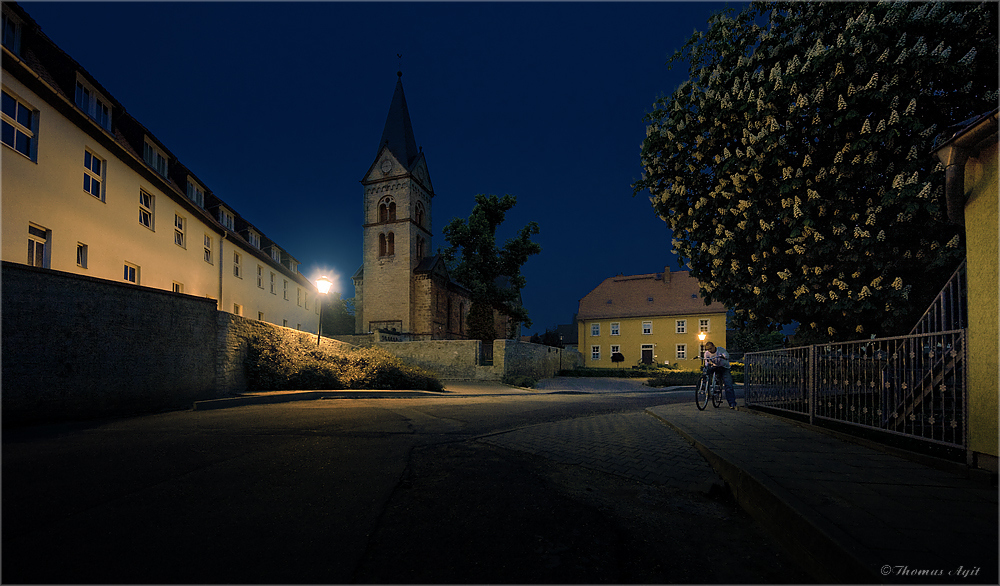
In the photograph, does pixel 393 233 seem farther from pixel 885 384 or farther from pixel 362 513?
pixel 362 513

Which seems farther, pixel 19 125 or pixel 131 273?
pixel 131 273

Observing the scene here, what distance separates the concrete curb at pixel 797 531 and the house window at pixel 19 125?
14135 mm

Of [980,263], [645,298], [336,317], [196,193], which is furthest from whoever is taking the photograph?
[336,317]

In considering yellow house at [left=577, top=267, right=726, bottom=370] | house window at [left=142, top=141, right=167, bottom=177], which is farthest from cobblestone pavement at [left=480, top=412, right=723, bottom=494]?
→ yellow house at [left=577, top=267, right=726, bottom=370]

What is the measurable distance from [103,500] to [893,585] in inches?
201

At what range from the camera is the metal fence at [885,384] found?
4617mm

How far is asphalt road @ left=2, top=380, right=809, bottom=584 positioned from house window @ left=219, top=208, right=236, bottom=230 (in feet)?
59.3

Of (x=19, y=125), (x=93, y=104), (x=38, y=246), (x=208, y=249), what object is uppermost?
(x=93, y=104)

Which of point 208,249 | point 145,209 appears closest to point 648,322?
point 208,249

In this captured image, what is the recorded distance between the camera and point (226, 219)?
2208 cm

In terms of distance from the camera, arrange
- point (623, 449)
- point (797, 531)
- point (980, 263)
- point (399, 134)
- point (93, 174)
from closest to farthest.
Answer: point (797, 531) → point (980, 263) → point (623, 449) → point (93, 174) → point (399, 134)

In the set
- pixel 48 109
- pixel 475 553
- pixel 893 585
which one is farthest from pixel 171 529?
pixel 48 109

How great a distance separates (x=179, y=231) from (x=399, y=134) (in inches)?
989

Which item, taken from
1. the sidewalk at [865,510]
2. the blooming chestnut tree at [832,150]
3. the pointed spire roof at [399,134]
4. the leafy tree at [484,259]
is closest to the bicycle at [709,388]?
the blooming chestnut tree at [832,150]
